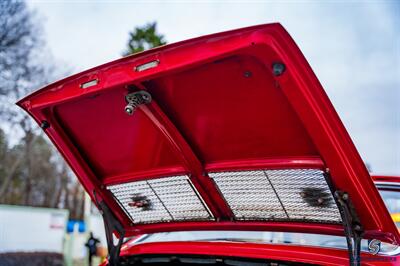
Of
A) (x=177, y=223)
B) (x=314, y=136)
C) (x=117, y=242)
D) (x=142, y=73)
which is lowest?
(x=117, y=242)

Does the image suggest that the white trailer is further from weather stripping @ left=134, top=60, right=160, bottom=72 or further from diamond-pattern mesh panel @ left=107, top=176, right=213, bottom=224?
weather stripping @ left=134, top=60, right=160, bottom=72

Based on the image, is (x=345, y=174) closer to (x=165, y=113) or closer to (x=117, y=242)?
(x=165, y=113)

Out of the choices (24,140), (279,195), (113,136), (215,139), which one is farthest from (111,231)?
(24,140)

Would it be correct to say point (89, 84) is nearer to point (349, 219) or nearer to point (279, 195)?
point (279, 195)

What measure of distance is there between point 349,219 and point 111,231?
1541 mm

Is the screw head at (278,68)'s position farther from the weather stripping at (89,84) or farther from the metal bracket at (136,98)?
the weather stripping at (89,84)

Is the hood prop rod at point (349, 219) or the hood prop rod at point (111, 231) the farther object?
the hood prop rod at point (111, 231)

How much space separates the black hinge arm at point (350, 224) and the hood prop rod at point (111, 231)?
55.1 inches

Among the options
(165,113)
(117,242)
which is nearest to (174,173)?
→ (165,113)

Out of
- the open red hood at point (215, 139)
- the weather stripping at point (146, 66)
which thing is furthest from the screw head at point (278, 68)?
the weather stripping at point (146, 66)

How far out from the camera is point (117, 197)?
2.54 meters

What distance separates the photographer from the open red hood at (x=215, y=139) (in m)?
1.49

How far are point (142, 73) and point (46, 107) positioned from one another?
74 centimetres

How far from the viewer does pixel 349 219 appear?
176cm
